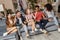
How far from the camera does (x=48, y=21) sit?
1.52 metres

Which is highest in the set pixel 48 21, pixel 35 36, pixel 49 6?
pixel 49 6

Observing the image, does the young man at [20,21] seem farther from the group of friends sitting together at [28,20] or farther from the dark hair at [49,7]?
the dark hair at [49,7]

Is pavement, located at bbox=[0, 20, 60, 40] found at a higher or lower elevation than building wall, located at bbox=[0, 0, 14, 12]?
lower

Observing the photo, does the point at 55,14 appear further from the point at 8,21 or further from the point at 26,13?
the point at 8,21

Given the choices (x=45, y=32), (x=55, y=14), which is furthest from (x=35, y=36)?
(x=55, y=14)

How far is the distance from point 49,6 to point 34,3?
0.49 ft

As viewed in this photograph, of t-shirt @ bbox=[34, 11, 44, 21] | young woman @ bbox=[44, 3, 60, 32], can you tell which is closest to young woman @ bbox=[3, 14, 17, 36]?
t-shirt @ bbox=[34, 11, 44, 21]

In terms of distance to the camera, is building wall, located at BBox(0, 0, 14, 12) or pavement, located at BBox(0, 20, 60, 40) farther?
building wall, located at BBox(0, 0, 14, 12)

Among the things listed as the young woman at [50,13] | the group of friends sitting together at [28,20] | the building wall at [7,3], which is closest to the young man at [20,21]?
the group of friends sitting together at [28,20]

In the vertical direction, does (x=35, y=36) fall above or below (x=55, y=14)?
below

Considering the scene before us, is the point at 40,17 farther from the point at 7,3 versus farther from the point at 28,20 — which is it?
the point at 7,3

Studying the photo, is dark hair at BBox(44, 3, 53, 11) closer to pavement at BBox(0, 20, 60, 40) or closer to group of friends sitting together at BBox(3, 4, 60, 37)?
group of friends sitting together at BBox(3, 4, 60, 37)

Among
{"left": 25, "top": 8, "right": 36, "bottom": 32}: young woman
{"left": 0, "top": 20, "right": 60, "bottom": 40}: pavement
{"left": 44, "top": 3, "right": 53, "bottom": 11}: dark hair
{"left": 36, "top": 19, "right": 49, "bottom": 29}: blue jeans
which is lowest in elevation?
{"left": 0, "top": 20, "right": 60, "bottom": 40}: pavement

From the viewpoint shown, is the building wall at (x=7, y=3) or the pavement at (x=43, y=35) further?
the building wall at (x=7, y=3)
